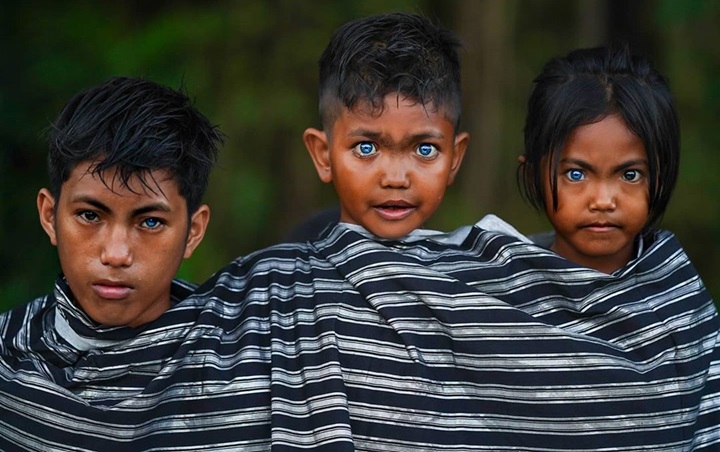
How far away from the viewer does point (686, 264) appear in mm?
2787

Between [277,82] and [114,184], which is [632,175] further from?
[277,82]

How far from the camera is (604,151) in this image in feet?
8.95

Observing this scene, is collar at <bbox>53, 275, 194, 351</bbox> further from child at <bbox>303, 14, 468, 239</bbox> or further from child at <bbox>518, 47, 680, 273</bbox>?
child at <bbox>518, 47, 680, 273</bbox>

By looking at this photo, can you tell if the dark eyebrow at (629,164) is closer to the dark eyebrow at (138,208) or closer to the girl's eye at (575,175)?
the girl's eye at (575,175)

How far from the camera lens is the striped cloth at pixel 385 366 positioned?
8.31 ft

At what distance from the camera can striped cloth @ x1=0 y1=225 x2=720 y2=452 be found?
8.31 ft

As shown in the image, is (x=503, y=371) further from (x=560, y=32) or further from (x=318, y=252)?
(x=560, y=32)

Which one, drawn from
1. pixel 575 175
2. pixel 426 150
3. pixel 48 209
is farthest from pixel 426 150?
pixel 48 209

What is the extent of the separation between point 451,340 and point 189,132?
0.83 metres

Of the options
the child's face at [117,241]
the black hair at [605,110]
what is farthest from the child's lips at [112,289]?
the black hair at [605,110]

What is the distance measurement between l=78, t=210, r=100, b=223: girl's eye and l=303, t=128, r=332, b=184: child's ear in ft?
2.05

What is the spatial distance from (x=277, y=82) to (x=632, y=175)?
3530 millimetres

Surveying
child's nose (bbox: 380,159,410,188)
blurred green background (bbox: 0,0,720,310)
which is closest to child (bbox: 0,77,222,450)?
child's nose (bbox: 380,159,410,188)

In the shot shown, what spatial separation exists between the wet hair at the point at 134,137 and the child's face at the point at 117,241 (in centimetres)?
3
